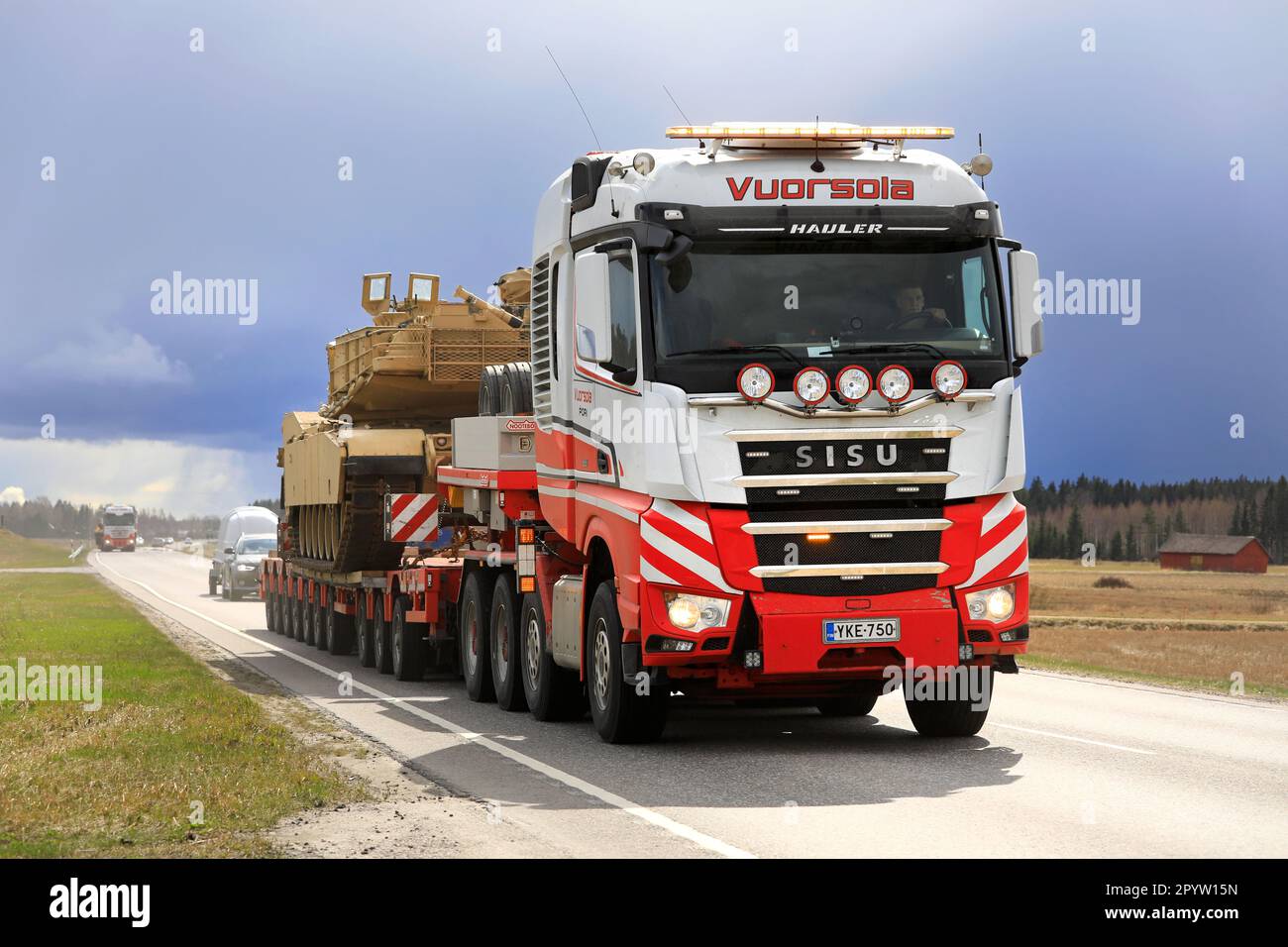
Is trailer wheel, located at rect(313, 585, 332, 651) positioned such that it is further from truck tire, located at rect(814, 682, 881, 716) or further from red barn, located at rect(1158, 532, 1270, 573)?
red barn, located at rect(1158, 532, 1270, 573)

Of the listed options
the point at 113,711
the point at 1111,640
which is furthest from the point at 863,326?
the point at 1111,640

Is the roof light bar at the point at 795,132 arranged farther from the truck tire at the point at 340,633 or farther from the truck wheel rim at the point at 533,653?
the truck tire at the point at 340,633

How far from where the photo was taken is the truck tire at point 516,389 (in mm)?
16188

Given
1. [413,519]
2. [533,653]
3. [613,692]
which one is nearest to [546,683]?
[533,653]

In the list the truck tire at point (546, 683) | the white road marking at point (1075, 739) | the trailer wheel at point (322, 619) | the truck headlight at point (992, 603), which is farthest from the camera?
the trailer wheel at point (322, 619)

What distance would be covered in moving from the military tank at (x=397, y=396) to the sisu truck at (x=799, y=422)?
8874 millimetres

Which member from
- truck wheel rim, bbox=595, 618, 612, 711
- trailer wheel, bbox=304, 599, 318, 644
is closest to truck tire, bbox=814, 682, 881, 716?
truck wheel rim, bbox=595, 618, 612, 711

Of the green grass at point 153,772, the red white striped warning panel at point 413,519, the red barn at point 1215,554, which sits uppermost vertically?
the red white striped warning panel at point 413,519

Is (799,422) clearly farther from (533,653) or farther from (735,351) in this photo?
(533,653)

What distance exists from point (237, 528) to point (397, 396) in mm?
27655

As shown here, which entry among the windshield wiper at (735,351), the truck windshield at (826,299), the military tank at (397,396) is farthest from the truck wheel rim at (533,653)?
the military tank at (397,396)

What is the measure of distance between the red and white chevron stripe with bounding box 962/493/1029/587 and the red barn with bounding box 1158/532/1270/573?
124948mm
